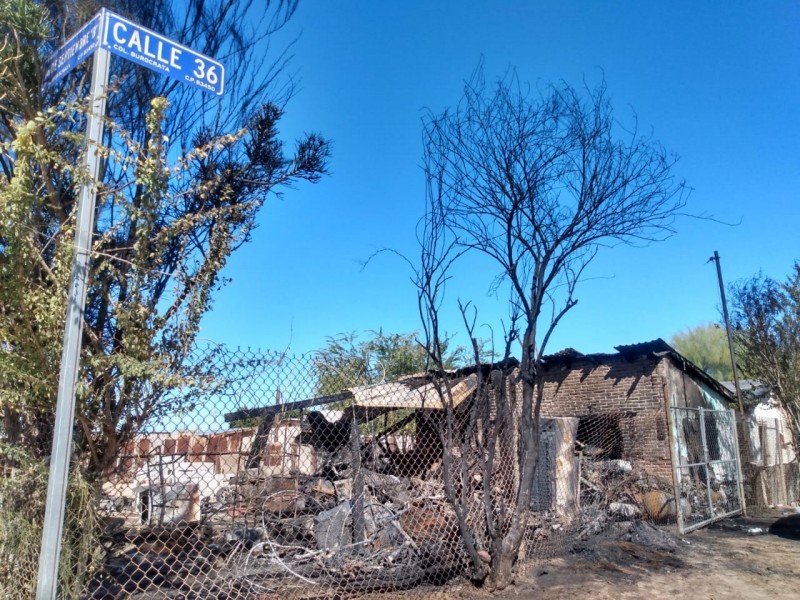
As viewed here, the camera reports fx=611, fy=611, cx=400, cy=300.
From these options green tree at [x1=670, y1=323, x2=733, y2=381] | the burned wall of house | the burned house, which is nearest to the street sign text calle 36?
the burned house

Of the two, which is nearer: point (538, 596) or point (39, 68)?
point (39, 68)

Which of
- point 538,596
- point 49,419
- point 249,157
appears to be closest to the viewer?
point 49,419

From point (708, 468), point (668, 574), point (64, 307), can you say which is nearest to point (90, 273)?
point (64, 307)

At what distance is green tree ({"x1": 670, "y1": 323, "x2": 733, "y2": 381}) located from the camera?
33.8m

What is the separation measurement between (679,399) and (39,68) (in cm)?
1340

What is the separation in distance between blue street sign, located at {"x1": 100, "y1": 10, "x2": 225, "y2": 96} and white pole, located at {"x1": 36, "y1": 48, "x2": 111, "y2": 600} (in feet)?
0.33

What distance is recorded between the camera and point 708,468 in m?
10.7

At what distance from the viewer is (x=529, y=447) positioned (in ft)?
18.2

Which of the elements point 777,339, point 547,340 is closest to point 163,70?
point 547,340

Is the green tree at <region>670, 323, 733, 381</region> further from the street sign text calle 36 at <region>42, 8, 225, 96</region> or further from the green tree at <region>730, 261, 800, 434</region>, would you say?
the street sign text calle 36 at <region>42, 8, 225, 96</region>

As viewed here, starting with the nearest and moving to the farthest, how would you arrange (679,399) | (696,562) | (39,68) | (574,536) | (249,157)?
(39,68), (249,157), (696,562), (574,536), (679,399)

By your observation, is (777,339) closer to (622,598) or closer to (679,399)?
(679,399)

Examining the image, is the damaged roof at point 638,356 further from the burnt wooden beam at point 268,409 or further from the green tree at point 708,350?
the green tree at point 708,350

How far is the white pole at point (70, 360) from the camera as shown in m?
2.58
